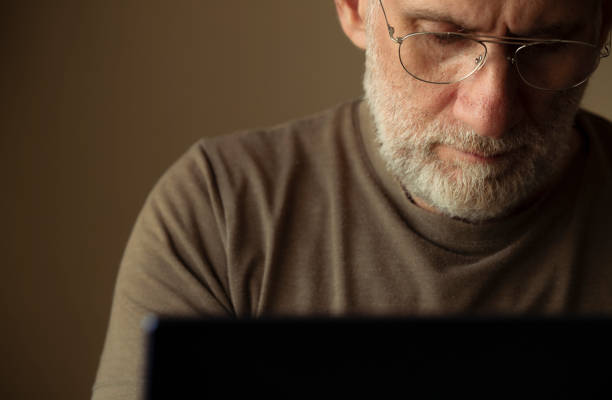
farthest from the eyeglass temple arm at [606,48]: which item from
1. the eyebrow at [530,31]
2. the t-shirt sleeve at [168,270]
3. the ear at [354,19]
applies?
the t-shirt sleeve at [168,270]

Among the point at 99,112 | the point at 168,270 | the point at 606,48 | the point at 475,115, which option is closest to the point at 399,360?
the point at 475,115

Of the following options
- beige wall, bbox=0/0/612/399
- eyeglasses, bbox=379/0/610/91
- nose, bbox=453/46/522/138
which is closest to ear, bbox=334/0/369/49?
Answer: eyeglasses, bbox=379/0/610/91

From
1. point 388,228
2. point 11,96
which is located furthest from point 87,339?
point 388,228

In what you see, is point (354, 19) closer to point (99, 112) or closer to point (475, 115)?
point (475, 115)

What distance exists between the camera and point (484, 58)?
0.92 metres

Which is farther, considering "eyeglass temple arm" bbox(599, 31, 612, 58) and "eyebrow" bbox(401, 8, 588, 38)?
"eyeglass temple arm" bbox(599, 31, 612, 58)

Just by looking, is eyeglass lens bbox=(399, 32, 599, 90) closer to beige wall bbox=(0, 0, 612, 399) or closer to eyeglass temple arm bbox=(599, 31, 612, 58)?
eyeglass temple arm bbox=(599, 31, 612, 58)

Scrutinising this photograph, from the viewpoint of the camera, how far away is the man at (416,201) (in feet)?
3.11

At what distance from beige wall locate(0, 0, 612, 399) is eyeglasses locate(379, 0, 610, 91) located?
826 millimetres

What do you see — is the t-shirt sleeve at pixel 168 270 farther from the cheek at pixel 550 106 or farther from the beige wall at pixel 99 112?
the beige wall at pixel 99 112

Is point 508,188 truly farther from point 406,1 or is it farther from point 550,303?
point 406,1

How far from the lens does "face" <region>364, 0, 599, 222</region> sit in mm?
912

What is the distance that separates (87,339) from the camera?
70.3 inches

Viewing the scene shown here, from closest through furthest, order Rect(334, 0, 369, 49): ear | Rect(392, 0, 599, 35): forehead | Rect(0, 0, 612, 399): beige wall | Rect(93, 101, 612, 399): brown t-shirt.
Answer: Rect(392, 0, 599, 35): forehead < Rect(93, 101, 612, 399): brown t-shirt < Rect(334, 0, 369, 49): ear < Rect(0, 0, 612, 399): beige wall
